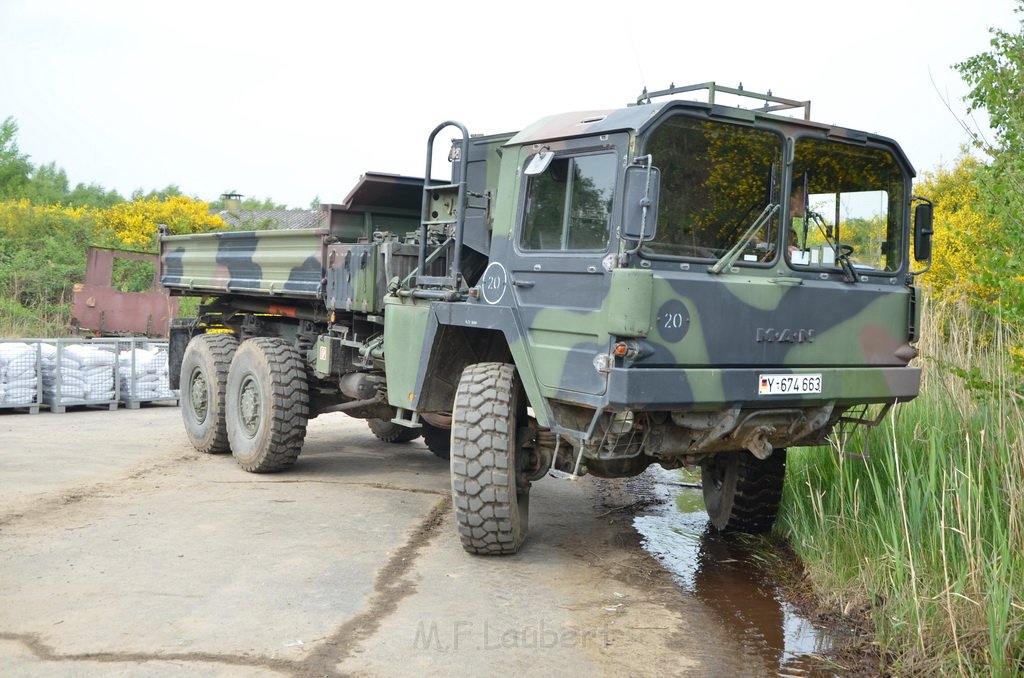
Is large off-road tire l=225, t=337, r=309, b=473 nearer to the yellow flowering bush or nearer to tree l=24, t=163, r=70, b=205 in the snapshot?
the yellow flowering bush

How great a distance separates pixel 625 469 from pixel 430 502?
197cm

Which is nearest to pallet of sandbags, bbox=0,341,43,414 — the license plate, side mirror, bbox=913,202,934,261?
the license plate

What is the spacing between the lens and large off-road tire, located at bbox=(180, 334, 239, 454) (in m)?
8.74

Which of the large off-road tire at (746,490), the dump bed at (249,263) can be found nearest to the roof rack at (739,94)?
the large off-road tire at (746,490)

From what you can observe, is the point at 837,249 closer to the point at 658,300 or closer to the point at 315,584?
the point at 658,300

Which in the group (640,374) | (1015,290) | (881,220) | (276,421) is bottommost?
(276,421)

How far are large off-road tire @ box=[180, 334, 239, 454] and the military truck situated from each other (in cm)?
267

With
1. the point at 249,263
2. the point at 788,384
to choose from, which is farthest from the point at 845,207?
the point at 249,263

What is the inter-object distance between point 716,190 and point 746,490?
6.98ft

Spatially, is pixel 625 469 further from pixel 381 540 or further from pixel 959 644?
pixel 959 644

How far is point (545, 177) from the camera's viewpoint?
18.0ft

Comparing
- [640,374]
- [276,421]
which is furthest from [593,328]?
[276,421]

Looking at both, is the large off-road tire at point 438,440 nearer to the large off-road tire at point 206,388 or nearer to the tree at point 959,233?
the large off-road tire at point 206,388

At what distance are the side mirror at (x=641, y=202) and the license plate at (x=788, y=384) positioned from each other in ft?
3.54
